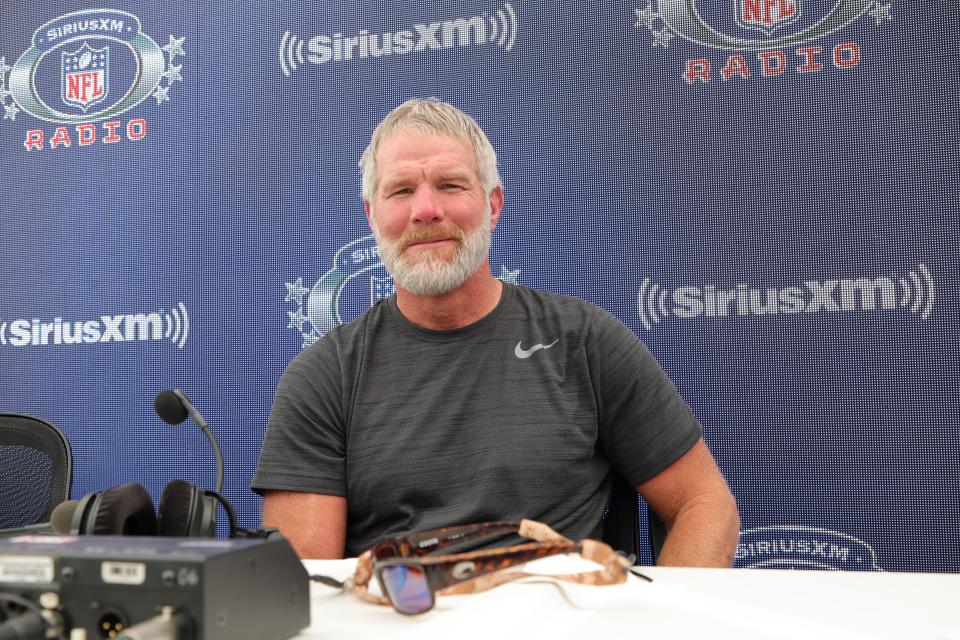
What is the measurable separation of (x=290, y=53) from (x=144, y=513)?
2.12m

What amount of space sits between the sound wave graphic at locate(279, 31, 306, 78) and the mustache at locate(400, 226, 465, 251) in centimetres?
131

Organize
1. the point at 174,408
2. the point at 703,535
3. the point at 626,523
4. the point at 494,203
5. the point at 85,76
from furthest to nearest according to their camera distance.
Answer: the point at 85,76, the point at 494,203, the point at 626,523, the point at 703,535, the point at 174,408

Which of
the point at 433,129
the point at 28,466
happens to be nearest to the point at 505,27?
the point at 433,129

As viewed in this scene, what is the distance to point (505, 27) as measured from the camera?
2396 mm

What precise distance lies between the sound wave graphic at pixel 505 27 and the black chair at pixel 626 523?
1444mm

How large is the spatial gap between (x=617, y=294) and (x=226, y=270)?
47.7 inches

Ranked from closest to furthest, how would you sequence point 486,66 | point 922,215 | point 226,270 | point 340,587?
1. point 340,587
2. point 922,215
3. point 486,66
4. point 226,270

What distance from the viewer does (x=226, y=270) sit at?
2.56 meters

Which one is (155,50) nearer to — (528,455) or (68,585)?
(528,455)

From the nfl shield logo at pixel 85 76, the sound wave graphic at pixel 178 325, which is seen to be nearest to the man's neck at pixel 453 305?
the sound wave graphic at pixel 178 325

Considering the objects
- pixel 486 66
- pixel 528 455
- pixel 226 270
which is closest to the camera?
pixel 528 455

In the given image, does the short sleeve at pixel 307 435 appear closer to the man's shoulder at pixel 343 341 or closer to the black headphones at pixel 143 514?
the man's shoulder at pixel 343 341

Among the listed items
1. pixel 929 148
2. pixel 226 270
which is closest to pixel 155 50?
pixel 226 270

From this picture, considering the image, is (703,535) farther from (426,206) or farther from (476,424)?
(426,206)
